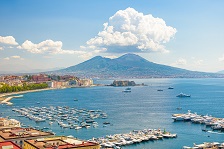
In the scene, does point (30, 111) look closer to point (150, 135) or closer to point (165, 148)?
point (150, 135)

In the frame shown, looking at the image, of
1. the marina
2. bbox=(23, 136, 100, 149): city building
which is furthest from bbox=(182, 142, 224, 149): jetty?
the marina

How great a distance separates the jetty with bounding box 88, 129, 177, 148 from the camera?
34275mm

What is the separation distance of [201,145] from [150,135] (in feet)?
20.3

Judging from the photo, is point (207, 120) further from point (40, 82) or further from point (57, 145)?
point (40, 82)

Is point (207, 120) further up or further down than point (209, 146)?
further up

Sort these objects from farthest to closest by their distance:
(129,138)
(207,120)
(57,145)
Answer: (207,120) < (129,138) < (57,145)

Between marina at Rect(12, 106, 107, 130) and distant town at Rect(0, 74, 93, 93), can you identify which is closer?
marina at Rect(12, 106, 107, 130)

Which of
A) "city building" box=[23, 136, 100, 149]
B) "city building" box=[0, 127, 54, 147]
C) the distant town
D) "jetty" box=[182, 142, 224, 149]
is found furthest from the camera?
the distant town

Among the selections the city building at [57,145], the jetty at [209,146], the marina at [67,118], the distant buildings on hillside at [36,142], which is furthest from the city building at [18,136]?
the marina at [67,118]

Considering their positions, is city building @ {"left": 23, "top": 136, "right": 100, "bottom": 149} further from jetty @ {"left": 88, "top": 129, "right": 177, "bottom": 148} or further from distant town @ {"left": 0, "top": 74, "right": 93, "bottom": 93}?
distant town @ {"left": 0, "top": 74, "right": 93, "bottom": 93}

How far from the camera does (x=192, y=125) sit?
4794cm

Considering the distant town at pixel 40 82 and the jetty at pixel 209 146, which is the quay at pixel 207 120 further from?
the distant town at pixel 40 82

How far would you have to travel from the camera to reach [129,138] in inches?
1425

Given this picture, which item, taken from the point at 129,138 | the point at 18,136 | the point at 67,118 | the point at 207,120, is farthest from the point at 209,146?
the point at 67,118
